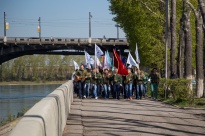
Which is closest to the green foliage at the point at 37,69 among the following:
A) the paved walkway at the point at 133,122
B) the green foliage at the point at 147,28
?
the green foliage at the point at 147,28

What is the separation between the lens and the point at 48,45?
80.2 metres

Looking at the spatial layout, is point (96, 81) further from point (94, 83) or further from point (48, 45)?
point (48, 45)

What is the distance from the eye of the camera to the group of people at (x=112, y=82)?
990 inches

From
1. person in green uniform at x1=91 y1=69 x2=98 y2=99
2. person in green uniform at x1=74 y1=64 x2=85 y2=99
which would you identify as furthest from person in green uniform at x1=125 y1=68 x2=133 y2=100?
person in green uniform at x1=74 y1=64 x2=85 y2=99

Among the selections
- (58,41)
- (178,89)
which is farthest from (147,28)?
(58,41)

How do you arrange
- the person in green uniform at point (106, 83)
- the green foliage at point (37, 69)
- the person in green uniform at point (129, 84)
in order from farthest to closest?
the green foliage at point (37, 69) < the person in green uniform at point (106, 83) < the person in green uniform at point (129, 84)

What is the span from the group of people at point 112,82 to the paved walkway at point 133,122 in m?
7.00

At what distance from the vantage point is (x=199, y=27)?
2644 cm

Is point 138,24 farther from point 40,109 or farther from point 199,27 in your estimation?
point 40,109

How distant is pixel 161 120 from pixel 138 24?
2725cm

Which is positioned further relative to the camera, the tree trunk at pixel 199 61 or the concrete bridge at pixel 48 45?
the concrete bridge at pixel 48 45

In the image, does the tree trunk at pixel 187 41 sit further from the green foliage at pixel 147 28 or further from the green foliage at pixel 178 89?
the green foliage at pixel 147 28

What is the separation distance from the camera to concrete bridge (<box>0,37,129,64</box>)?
78.4m

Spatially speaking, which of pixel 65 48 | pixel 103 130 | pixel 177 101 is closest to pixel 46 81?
pixel 65 48
